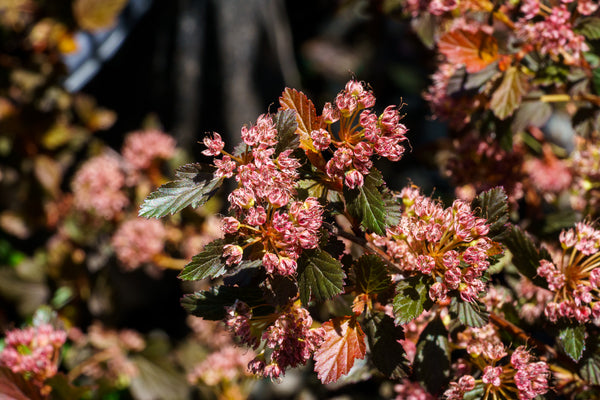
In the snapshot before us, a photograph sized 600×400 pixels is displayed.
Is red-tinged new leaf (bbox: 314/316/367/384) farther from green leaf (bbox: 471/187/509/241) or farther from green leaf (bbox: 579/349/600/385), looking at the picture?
green leaf (bbox: 579/349/600/385)

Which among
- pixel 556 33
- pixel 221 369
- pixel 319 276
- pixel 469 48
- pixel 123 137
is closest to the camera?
pixel 319 276

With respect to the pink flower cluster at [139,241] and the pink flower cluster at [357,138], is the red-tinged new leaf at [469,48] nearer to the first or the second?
the pink flower cluster at [357,138]

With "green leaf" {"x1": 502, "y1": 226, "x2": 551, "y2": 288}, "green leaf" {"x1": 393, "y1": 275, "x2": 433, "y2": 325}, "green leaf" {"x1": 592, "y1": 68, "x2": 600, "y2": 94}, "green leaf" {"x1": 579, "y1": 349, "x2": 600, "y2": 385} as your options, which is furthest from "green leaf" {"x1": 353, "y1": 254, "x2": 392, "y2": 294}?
"green leaf" {"x1": 592, "y1": 68, "x2": 600, "y2": 94}

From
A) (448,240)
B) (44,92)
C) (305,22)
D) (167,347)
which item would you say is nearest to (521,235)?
(448,240)

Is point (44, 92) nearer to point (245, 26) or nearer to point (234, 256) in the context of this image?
point (245, 26)

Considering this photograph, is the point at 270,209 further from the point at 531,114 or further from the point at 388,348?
the point at 531,114

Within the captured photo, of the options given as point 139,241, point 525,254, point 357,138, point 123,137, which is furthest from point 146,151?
point 525,254
